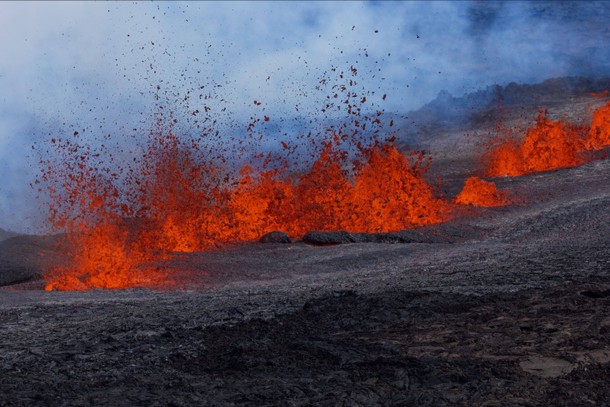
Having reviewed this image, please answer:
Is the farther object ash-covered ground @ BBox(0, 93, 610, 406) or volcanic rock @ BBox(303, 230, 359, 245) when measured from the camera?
volcanic rock @ BBox(303, 230, 359, 245)

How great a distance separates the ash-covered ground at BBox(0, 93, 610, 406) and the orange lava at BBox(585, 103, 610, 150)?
11.7 metres

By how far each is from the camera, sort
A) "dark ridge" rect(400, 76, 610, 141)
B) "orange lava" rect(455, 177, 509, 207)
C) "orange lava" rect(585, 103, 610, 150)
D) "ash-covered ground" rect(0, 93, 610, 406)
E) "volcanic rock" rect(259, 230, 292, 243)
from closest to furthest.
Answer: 1. "ash-covered ground" rect(0, 93, 610, 406)
2. "volcanic rock" rect(259, 230, 292, 243)
3. "orange lava" rect(455, 177, 509, 207)
4. "orange lava" rect(585, 103, 610, 150)
5. "dark ridge" rect(400, 76, 610, 141)

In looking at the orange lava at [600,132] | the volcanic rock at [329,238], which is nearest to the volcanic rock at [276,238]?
the volcanic rock at [329,238]

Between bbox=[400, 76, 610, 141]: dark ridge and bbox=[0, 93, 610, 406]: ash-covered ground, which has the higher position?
bbox=[400, 76, 610, 141]: dark ridge

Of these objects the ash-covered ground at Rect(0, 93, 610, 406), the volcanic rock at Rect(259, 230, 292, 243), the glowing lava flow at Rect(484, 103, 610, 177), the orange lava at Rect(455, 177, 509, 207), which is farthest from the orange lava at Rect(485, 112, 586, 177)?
the ash-covered ground at Rect(0, 93, 610, 406)

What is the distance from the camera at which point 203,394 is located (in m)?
6.02

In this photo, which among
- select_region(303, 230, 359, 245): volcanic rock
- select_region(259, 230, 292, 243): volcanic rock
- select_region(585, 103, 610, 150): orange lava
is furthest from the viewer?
select_region(585, 103, 610, 150): orange lava

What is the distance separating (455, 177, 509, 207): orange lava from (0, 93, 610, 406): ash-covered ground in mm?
5178

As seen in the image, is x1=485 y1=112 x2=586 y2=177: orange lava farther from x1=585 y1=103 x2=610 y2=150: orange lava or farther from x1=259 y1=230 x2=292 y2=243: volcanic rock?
x1=259 y1=230 x2=292 y2=243: volcanic rock

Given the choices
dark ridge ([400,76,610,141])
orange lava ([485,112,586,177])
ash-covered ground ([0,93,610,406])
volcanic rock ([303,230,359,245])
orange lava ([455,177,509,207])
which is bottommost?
ash-covered ground ([0,93,610,406])

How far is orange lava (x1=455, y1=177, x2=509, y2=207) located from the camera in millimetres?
18469

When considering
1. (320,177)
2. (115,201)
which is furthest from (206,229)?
(320,177)

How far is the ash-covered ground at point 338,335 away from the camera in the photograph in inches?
234

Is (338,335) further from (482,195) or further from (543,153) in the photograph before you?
(543,153)
